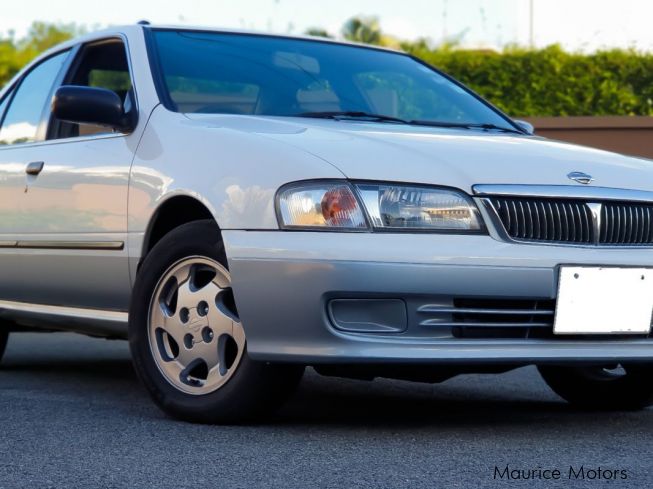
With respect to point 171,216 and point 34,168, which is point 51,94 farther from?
point 171,216

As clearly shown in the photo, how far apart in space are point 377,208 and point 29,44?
4999 centimetres

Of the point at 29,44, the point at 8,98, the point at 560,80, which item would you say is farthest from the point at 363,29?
the point at 8,98

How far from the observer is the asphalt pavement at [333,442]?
3.53m

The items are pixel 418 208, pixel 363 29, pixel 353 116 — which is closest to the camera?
pixel 418 208

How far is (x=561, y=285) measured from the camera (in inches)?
161

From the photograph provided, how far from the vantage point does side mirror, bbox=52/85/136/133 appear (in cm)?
495

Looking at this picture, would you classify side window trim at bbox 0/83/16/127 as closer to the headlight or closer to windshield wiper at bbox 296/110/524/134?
windshield wiper at bbox 296/110/524/134

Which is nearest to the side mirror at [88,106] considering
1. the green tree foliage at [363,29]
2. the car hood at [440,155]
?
the car hood at [440,155]

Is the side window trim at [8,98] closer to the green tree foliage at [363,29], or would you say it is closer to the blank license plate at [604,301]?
the blank license plate at [604,301]

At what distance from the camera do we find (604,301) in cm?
416

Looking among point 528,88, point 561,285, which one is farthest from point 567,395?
point 528,88

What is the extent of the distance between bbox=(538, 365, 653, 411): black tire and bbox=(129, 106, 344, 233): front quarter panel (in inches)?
60.8

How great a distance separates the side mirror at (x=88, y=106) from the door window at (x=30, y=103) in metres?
1.05

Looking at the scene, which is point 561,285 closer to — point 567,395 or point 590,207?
point 590,207
